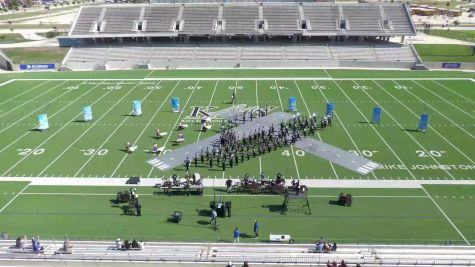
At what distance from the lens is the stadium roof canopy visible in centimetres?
5434

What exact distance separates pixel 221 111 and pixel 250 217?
50.3 feet

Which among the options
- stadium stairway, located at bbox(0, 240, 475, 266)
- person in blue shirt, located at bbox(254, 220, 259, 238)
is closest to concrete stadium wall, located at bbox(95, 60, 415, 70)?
person in blue shirt, located at bbox(254, 220, 259, 238)

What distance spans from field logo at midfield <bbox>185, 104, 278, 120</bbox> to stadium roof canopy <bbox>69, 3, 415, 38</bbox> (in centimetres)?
2433

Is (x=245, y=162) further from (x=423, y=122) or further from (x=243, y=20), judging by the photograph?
(x=243, y=20)

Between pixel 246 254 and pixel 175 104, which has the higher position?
pixel 175 104

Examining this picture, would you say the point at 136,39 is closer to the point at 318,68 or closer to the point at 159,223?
the point at 318,68

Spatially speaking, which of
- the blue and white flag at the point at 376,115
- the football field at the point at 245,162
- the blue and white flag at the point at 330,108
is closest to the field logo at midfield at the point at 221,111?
the football field at the point at 245,162

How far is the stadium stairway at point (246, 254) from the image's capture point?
45.3 ft

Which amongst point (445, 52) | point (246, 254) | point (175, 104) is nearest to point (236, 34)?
point (175, 104)

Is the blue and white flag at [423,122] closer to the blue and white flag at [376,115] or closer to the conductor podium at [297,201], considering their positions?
the blue and white flag at [376,115]

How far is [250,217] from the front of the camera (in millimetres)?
17547

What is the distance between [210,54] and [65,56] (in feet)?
60.4

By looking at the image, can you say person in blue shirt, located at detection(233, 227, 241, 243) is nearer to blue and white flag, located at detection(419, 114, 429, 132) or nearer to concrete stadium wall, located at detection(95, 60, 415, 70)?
blue and white flag, located at detection(419, 114, 429, 132)

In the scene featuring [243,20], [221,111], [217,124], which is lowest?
[217,124]
